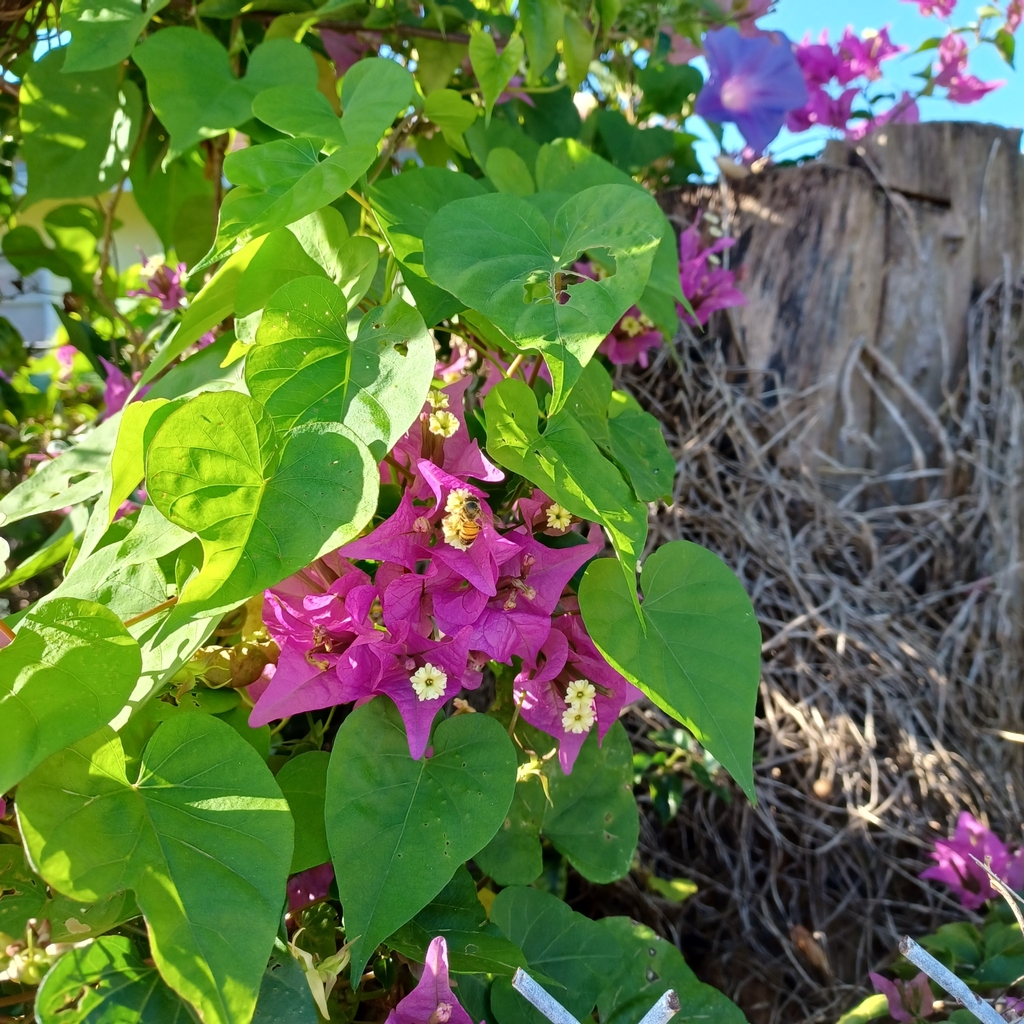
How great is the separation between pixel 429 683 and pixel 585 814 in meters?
0.23

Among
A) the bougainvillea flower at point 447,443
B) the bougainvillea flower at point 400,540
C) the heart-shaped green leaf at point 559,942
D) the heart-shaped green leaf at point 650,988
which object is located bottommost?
the heart-shaped green leaf at point 650,988

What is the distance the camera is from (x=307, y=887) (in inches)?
22.2

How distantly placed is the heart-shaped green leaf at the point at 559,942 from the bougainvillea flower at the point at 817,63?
125cm

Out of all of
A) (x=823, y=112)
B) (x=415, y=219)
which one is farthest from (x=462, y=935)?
(x=823, y=112)

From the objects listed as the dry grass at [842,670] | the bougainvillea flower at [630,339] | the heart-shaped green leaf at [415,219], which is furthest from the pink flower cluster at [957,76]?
the heart-shaped green leaf at [415,219]

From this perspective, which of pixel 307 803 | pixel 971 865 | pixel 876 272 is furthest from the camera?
pixel 876 272

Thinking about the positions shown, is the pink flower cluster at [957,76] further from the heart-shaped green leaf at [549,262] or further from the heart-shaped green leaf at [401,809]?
the heart-shaped green leaf at [401,809]

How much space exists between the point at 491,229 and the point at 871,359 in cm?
90

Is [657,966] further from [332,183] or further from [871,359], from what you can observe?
[871,359]

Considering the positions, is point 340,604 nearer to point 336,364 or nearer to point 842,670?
point 336,364

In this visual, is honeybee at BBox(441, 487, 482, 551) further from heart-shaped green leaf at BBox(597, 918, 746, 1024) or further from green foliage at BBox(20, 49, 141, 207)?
green foliage at BBox(20, 49, 141, 207)

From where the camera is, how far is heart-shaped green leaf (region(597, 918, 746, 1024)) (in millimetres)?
599

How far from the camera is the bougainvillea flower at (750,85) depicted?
1.11 metres

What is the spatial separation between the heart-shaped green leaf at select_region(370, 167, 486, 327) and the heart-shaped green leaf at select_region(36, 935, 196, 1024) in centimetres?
40
